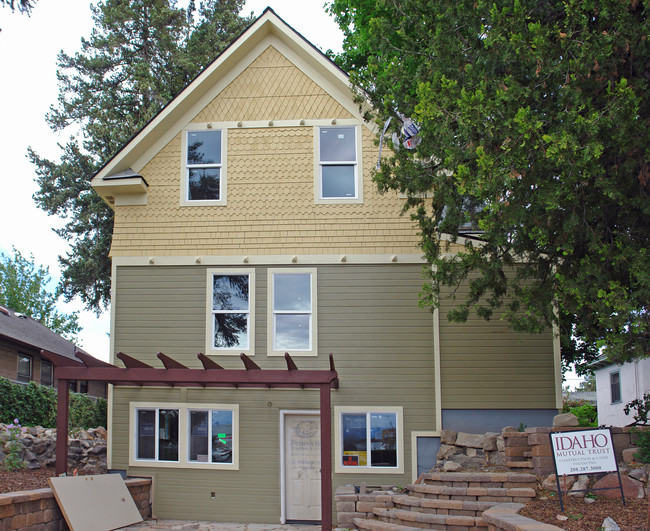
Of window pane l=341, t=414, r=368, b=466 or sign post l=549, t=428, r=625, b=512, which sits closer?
sign post l=549, t=428, r=625, b=512

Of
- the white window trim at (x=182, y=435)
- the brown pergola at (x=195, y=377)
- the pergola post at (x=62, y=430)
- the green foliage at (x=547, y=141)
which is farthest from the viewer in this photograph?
the white window trim at (x=182, y=435)

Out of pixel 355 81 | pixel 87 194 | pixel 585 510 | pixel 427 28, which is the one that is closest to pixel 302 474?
pixel 585 510

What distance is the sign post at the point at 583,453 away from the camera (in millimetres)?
9336

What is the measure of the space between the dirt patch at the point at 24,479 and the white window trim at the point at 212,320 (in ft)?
10.7

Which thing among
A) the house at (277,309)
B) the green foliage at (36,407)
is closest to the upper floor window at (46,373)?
the green foliage at (36,407)

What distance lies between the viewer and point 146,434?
13.4 meters

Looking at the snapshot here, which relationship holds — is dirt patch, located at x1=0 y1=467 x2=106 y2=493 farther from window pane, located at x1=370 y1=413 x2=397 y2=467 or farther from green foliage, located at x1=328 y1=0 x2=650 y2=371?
green foliage, located at x1=328 y1=0 x2=650 y2=371

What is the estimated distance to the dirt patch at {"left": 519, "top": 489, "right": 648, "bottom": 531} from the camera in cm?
827

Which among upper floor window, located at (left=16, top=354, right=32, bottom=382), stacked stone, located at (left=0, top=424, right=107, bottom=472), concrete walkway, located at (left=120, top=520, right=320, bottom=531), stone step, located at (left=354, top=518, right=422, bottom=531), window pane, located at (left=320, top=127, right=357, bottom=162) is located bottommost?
concrete walkway, located at (left=120, top=520, right=320, bottom=531)

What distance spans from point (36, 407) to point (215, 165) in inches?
415

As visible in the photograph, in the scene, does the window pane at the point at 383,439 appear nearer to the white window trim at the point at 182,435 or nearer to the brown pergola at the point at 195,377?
the brown pergola at the point at 195,377

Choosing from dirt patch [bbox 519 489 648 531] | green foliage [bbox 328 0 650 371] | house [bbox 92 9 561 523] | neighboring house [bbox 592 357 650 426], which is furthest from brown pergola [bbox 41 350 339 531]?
neighboring house [bbox 592 357 650 426]

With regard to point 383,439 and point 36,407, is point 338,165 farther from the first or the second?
point 36,407

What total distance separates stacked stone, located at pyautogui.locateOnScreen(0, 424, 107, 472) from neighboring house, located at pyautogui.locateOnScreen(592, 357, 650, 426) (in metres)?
14.1
